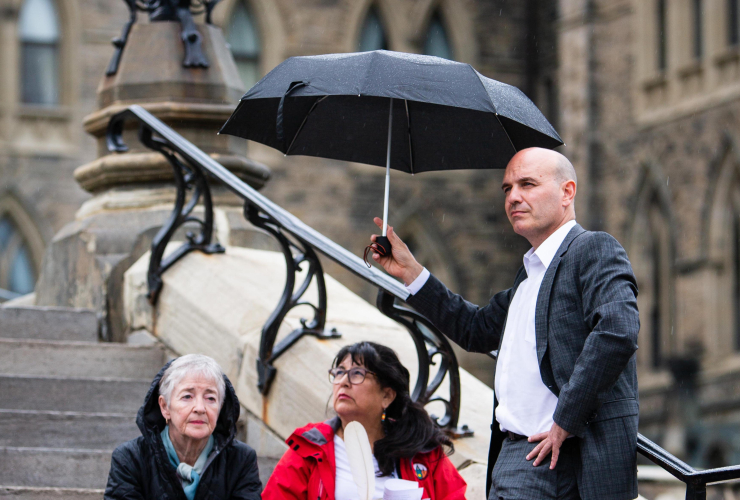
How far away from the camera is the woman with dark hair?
3.80m

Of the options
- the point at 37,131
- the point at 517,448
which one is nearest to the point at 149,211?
the point at 517,448

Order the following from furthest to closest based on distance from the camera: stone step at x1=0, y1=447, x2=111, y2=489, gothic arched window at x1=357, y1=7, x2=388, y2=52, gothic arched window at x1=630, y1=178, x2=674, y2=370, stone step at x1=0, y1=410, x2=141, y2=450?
1. gothic arched window at x1=357, y1=7, x2=388, y2=52
2. gothic arched window at x1=630, y1=178, x2=674, y2=370
3. stone step at x1=0, y1=410, x2=141, y2=450
4. stone step at x1=0, y1=447, x2=111, y2=489

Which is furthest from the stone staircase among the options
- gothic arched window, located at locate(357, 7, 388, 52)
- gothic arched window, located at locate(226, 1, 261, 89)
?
gothic arched window, located at locate(357, 7, 388, 52)

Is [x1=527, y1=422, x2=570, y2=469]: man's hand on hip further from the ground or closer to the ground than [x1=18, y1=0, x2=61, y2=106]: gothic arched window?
closer to the ground

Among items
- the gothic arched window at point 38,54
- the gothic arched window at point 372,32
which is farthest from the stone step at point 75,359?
the gothic arched window at point 372,32

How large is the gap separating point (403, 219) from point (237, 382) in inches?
627

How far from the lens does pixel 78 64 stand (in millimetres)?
19516

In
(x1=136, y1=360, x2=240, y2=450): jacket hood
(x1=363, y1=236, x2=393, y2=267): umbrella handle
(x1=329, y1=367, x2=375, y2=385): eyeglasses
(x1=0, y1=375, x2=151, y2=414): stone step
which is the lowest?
(x1=0, y1=375, x2=151, y2=414): stone step

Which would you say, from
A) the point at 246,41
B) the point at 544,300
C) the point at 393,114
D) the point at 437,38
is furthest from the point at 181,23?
the point at 437,38

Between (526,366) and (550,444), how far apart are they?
0.24 meters

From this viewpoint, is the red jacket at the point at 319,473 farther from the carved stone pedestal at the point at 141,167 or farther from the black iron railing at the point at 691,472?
the carved stone pedestal at the point at 141,167

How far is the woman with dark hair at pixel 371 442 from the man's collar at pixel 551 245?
883 mm

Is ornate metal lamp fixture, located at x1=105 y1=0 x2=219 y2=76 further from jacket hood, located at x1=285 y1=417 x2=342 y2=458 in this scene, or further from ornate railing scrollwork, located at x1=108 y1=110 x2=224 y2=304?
jacket hood, located at x1=285 y1=417 x2=342 y2=458

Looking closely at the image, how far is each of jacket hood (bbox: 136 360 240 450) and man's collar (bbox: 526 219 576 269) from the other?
3.64 ft
